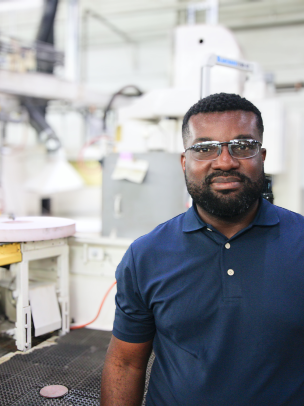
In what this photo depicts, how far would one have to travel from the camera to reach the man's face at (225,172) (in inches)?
33.5

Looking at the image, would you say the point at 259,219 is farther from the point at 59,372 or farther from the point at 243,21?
the point at 243,21

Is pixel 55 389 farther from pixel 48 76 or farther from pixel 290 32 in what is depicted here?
pixel 290 32

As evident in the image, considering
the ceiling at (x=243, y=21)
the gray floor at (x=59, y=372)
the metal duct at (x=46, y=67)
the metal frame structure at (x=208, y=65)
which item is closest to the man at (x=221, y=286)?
the gray floor at (x=59, y=372)

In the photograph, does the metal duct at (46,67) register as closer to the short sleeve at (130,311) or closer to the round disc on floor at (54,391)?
the round disc on floor at (54,391)

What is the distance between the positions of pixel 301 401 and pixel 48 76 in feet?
10.9

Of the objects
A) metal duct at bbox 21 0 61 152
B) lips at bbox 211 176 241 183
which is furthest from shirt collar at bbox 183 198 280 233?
metal duct at bbox 21 0 61 152

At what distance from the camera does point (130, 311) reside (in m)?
0.94

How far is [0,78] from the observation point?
3.00 metres

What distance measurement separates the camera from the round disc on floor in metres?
1.41

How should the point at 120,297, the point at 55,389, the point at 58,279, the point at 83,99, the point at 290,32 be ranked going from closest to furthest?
1. the point at 120,297
2. the point at 55,389
3. the point at 58,279
4. the point at 83,99
5. the point at 290,32

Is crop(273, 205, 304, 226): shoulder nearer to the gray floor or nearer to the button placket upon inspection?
the button placket

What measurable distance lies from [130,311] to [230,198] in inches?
15.0

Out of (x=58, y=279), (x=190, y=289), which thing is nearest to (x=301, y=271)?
(x=190, y=289)

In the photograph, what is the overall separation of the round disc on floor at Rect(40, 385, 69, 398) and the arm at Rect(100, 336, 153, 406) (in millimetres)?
536
